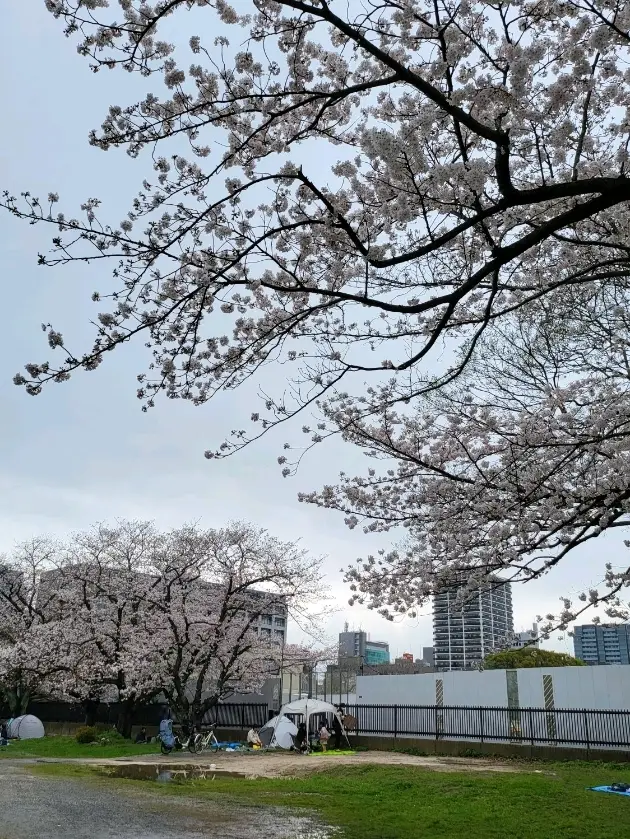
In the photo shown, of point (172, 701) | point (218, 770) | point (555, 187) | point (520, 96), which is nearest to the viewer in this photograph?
point (555, 187)

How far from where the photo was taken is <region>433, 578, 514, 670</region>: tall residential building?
33.7 ft

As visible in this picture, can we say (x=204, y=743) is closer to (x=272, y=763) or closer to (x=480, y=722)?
(x=272, y=763)

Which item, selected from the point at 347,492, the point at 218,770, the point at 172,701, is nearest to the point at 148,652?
the point at 172,701

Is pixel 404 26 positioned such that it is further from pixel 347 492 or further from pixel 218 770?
pixel 218 770

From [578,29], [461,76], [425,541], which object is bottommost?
[425,541]

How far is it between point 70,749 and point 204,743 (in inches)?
165

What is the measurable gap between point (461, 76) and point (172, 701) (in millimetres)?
19870

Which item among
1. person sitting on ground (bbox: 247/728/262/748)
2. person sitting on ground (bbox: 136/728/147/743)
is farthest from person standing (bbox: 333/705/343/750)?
person sitting on ground (bbox: 136/728/147/743)

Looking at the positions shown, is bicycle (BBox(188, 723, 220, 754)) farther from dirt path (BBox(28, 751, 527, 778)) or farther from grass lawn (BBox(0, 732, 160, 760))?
grass lawn (BBox(0, 732, 160, 760))

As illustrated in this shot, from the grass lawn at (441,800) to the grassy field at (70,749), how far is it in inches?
265

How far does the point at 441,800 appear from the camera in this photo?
8.84 metres

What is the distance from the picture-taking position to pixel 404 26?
498 centimetres

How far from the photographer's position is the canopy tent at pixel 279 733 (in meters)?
19.9

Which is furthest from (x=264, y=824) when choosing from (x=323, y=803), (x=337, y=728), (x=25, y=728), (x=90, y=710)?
(x=25, y=728)
